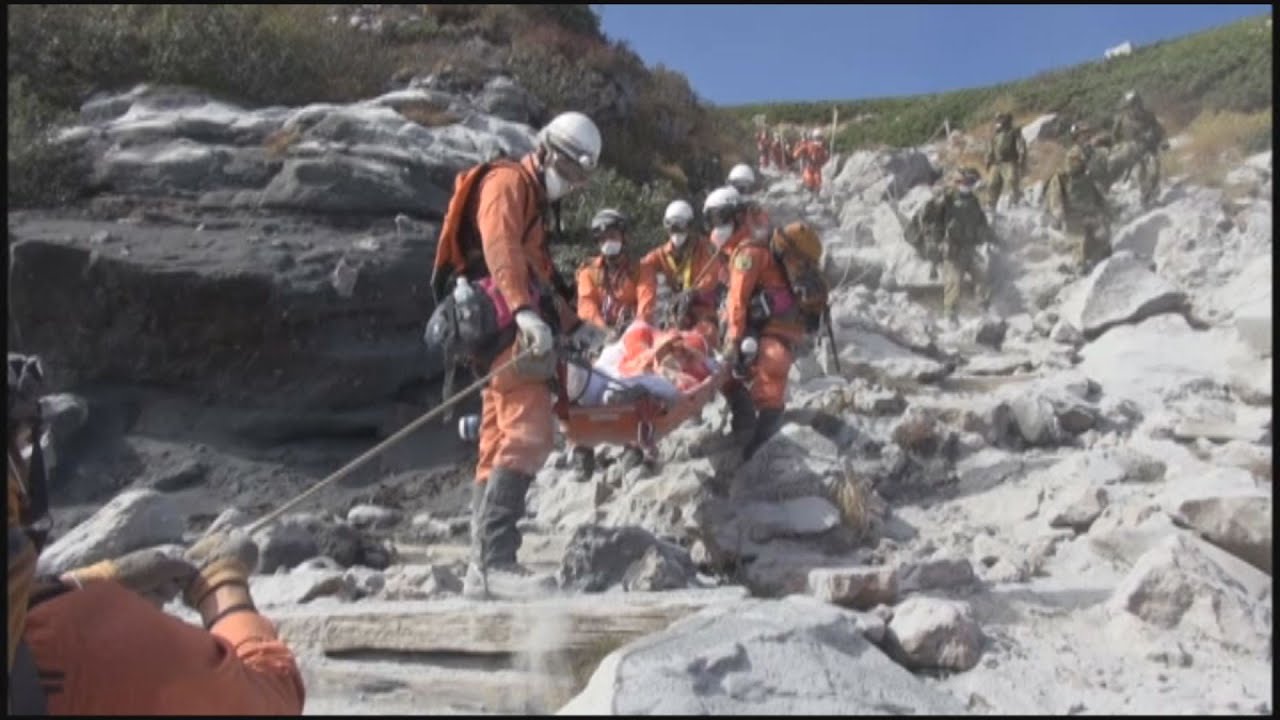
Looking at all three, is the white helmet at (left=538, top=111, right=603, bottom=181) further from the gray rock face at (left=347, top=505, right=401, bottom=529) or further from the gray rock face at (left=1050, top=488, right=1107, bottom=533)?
the gray rock face at (left=347, top=505, right=401, bottom=529)

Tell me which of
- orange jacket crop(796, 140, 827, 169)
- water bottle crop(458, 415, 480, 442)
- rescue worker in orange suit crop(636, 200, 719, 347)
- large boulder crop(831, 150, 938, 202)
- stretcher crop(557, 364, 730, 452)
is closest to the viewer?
water bottle crop(458, 415, 480, 442)

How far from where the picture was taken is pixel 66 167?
10438 mm

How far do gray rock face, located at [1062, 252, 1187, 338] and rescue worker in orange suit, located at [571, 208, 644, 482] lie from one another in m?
3.97

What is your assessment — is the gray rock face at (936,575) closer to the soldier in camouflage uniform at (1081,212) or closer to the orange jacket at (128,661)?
the orange jacket at (128,661)

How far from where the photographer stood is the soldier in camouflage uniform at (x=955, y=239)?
1288 cm

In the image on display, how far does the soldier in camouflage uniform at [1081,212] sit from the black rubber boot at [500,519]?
31.8 feet

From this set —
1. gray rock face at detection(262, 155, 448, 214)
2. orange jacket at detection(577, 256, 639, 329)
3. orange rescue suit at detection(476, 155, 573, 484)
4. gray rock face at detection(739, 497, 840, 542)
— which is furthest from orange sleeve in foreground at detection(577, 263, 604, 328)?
orange rescue suit at detection(476, 155, 573, 484)

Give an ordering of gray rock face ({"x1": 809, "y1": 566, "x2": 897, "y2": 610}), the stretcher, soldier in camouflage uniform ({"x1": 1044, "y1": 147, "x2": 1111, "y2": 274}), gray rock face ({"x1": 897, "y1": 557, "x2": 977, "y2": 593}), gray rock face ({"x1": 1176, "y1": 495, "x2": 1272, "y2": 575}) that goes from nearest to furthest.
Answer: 1. gray rock face ({"x1": 809, "y1": 566, "x2": 897, "y2": 610})
2. gray rock face ({"x1": 897, "y1": 557, "x2": 977, "y2": 593})
3. gray rock face ({"x1": 1176, "y1": 495, "x2": 1272, "y2": 575})
4. the stretcher
5. soldier in camouflage uniform ({"x1": 1044, "y1": 147, "x2": 1111, "y2": 274})

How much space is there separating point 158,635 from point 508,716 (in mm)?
1475

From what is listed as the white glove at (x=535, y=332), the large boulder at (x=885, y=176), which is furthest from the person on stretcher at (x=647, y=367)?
the large boulder at (x=885, y=176)

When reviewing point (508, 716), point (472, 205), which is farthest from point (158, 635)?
point (472, 205)

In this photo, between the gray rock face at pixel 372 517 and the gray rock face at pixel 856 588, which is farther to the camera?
the gray rock face at pixel 372 517

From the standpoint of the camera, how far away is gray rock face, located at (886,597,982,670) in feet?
12.8

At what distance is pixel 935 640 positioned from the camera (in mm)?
3895
